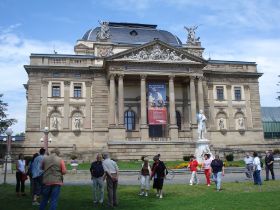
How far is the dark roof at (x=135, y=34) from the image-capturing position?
63.2 m

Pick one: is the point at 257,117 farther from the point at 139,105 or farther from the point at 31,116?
the point at 31,116

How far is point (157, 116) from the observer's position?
5162cm

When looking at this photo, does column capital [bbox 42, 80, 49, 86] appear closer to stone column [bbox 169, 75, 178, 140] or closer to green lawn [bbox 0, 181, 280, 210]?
stone column [bbox 169, 75, 178, 140]

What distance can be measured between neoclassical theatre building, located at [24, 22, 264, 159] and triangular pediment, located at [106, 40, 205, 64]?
0.15 meters

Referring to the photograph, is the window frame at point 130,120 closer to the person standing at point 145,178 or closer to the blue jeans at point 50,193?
the person standing at point 145,178

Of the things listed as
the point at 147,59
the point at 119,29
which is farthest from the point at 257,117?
the point at 119,29

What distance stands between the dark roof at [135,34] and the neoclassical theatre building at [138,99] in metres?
2.04

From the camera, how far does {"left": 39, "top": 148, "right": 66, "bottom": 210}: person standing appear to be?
1141 cm

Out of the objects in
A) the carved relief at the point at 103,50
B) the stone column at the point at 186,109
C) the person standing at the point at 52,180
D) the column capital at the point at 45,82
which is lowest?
the person standing at the point at 52,180

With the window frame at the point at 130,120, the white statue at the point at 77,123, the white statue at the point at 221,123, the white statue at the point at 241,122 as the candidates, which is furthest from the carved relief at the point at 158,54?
the white statue at the point at 241,122

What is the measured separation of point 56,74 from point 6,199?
4126 cm

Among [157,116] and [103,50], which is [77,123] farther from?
[157,116]

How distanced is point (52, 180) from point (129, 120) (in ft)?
152

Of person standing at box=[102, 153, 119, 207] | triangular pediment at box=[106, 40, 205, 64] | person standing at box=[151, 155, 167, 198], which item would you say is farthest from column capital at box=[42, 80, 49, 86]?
person standing at box=[102, 153, 119, 207]
